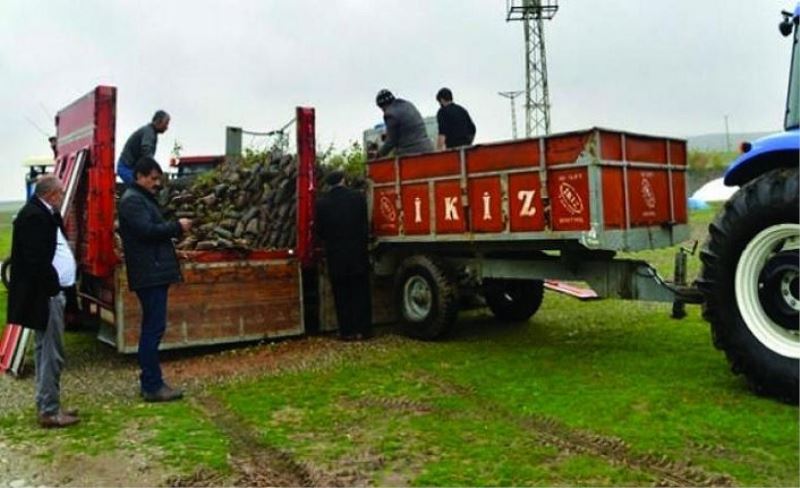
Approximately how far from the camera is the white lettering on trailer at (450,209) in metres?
7.73

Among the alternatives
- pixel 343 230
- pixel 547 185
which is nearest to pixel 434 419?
pixel 547 185

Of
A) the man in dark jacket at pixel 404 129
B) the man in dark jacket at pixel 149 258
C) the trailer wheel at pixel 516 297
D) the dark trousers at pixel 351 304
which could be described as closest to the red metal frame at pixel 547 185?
the man in dark jacket at pixel 404 129

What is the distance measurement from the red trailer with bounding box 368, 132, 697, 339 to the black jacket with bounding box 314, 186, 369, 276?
246mm

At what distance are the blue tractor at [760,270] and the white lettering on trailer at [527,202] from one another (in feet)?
5.41

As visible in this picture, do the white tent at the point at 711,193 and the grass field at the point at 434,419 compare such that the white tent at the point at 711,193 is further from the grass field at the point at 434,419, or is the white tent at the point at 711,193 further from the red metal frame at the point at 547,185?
the red metal frame at the point at 547,185

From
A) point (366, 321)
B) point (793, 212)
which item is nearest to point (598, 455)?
point (793, 212)

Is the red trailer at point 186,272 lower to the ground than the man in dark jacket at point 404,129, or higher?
lower

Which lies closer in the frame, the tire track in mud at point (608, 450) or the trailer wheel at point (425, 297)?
the tire track in mud at point (608, 450)

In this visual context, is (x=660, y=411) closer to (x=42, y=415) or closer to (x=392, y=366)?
(x=392, y=366)

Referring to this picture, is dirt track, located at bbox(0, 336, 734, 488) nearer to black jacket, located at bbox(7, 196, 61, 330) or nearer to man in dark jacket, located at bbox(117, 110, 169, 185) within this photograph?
black jacket, located at bbox(7, 196, 61, 330)

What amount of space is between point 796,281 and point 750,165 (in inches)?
37.1

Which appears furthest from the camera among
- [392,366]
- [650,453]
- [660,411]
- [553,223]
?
[392,366]

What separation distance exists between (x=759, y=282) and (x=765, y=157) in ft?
2.99

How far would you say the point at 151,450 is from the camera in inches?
198
